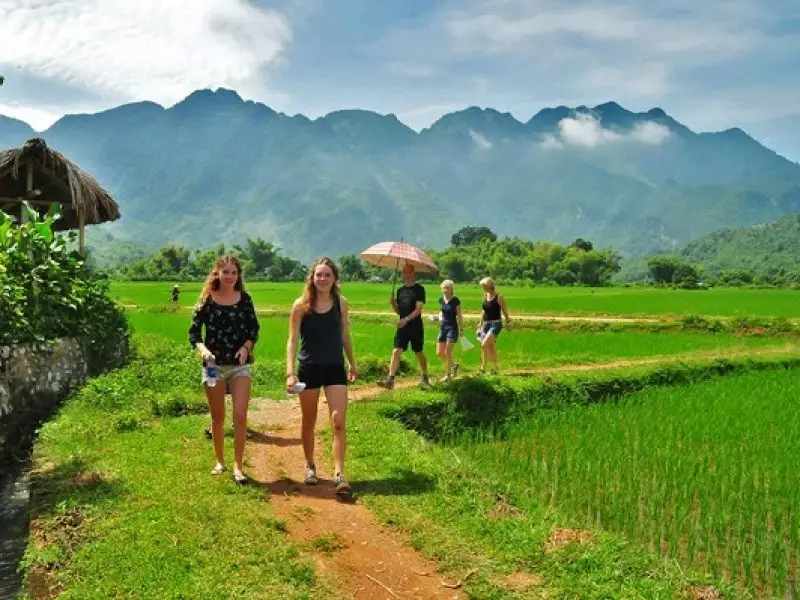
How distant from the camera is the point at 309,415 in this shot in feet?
19.6

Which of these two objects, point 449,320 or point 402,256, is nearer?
point 402,256

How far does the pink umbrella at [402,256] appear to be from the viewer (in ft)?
30.9

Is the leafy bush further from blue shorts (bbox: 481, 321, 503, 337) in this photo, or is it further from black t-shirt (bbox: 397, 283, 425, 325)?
blue shorts (bbox: 481, 321, 503, 337)

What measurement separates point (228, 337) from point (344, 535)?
1.91 meters

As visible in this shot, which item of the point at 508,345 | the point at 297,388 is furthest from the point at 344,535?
the point at 508,345

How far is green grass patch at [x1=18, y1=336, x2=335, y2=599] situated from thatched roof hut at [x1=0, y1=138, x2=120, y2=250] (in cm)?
675

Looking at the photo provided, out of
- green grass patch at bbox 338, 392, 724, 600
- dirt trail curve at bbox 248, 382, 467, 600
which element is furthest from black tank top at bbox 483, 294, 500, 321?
dirt trail curve at bbox 248, 382, 467, 600

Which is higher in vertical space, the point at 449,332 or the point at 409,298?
the point at 409,298

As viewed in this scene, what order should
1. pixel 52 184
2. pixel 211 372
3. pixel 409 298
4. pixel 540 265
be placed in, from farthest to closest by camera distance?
pixel 540 265, pixel 52 184, pixel 409 298, pixel 211 372

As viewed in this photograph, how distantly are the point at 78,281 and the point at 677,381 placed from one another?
1070cm

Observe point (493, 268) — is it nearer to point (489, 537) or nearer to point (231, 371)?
point (231, 371)

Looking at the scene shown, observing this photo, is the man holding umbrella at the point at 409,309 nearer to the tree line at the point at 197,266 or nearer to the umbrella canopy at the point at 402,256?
the umbrella canopy at the point at 402,256

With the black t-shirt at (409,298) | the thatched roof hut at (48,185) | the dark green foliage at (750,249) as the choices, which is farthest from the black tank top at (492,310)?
the dark green foliage at (750,249)

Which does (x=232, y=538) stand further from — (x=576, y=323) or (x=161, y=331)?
(x=576, y=323)
